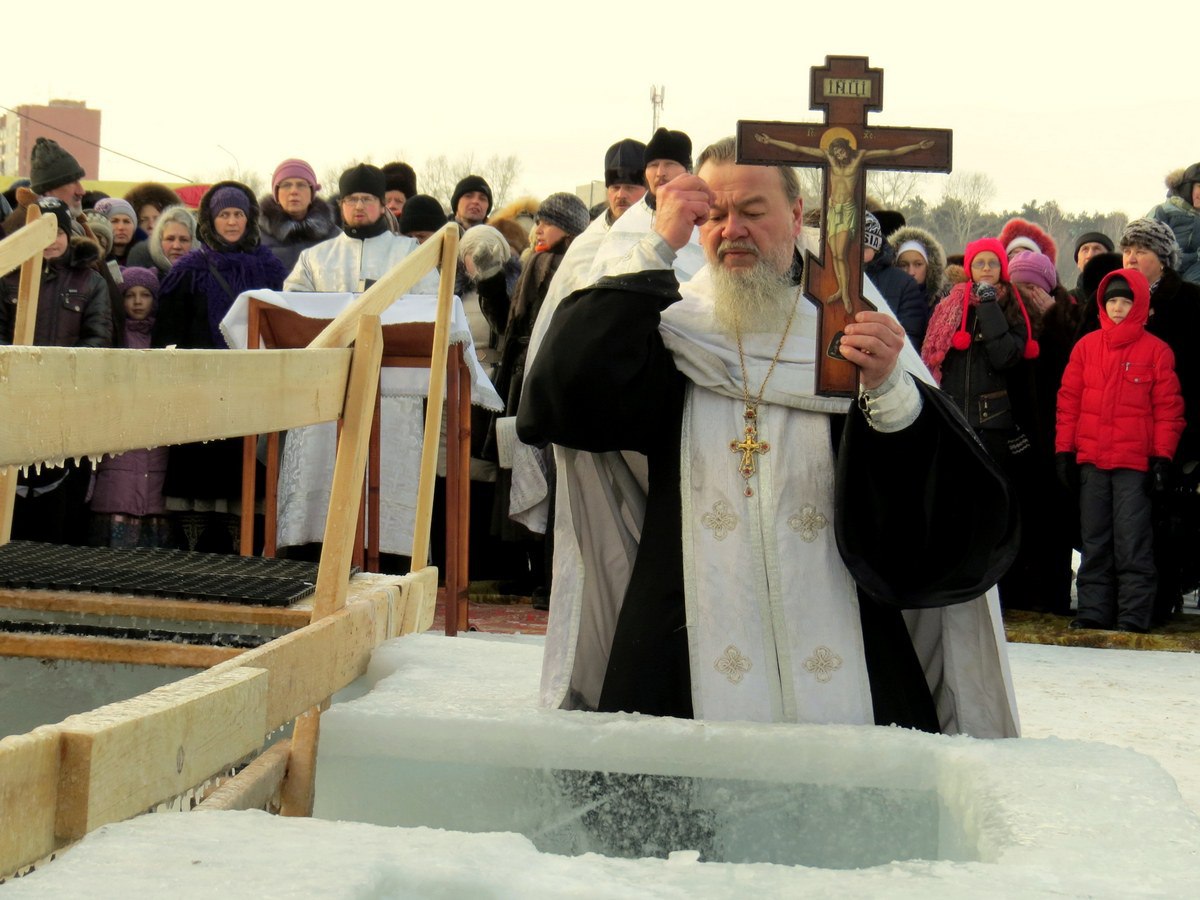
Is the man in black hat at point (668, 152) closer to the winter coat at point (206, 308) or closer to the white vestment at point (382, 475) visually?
the white vestment at point (382, 475)

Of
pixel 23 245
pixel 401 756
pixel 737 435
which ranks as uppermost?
pixel 23 245

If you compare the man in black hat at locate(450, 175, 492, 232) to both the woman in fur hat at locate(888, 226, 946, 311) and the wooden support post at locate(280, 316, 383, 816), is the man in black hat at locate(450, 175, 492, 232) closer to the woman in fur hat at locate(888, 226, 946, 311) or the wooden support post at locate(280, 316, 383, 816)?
the woman in fur hat at locate(888, 226, 946, 311)

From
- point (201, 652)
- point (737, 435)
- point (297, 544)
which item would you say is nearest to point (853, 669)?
point (737, 435)

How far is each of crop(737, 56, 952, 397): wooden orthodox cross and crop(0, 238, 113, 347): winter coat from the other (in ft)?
17.1

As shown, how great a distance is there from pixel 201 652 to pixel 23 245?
127 cm

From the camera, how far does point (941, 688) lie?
10.1ft

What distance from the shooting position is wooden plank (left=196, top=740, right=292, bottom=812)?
2.42 m

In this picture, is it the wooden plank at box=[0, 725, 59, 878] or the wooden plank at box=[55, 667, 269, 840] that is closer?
the wooden plank at box=[0, 725, 59, 878]

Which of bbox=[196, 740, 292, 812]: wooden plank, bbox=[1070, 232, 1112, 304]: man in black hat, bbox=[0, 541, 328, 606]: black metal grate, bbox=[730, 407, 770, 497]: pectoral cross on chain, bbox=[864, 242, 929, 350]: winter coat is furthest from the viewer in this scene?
bbox=[1070, 232, 1112, 304]: man in black hat

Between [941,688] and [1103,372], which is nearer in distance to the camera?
[941,688]

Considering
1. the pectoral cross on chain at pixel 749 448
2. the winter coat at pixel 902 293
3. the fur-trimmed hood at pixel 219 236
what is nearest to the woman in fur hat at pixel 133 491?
the fur-trimmed hood at pixel 219 236

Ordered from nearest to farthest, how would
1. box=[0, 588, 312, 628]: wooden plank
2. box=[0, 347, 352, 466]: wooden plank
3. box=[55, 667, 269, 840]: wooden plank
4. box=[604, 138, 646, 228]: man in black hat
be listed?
box=[0, 347, 352, 466]: wooden plank, box=[55, 667, 269, 840]: wooden plank, box=[0, 588, 312, 628]: wooden plank, box=[604, 138, 646, 228]: man in black hat

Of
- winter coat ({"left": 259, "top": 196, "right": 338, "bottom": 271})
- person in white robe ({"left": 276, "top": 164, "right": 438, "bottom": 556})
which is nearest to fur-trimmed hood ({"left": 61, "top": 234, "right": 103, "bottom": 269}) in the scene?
winter coat ({"left": 259, "top": 196, "right": 338, "bottom": 271})

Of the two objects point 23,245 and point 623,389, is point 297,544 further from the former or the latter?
point 623,389
